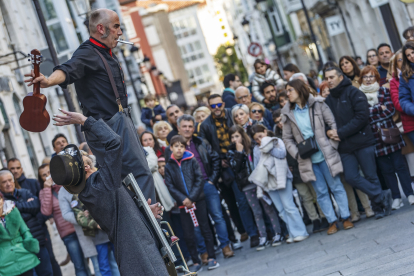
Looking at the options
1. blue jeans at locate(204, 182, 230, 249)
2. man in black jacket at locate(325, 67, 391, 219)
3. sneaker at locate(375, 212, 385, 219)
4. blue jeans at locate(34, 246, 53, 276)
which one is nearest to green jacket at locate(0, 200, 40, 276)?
blue jeans at locate(34, 246, 53, 276)

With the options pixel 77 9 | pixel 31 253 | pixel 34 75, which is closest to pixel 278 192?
pixel 31 253

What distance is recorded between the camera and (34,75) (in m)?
4.26

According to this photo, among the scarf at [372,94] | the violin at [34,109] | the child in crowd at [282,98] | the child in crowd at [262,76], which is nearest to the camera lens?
the violin at [34,109]

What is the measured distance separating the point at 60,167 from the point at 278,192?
485 cm

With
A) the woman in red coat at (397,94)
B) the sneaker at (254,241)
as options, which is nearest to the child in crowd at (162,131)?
the sneaker at (254,241)

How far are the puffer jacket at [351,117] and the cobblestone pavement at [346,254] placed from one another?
3.32ft

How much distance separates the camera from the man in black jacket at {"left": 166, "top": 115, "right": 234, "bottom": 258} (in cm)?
932

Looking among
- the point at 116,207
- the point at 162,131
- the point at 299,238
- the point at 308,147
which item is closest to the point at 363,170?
the point at 308,147

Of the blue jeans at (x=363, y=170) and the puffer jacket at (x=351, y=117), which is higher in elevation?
the puffer jacket at (x=351, y=117)

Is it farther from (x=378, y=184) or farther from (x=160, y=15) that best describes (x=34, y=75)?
(x=160, y=15)

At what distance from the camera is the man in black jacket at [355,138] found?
27.5 ft

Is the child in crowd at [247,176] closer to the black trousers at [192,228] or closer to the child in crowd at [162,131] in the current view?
the black trousers at [192,228]

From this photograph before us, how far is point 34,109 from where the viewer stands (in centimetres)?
439

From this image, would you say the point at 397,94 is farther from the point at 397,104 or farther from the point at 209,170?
the point at 209,170
